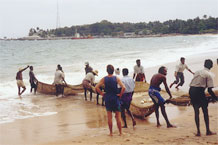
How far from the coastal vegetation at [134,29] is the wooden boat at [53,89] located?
444 ft

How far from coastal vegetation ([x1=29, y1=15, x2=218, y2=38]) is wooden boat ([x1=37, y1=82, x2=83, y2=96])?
444 ft

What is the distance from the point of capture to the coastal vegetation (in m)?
144

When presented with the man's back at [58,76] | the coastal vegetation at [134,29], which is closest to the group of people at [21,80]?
the man's back at [58,76]

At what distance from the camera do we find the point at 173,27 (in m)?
157

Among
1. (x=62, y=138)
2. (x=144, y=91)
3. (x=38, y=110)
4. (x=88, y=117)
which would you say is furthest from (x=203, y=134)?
(x=38, y=110)

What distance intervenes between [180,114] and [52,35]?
16793 cm

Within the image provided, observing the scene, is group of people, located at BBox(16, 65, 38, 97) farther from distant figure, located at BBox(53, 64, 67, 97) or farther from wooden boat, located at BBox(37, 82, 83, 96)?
distant figure, located at BBox(53, 64, 67, 97)

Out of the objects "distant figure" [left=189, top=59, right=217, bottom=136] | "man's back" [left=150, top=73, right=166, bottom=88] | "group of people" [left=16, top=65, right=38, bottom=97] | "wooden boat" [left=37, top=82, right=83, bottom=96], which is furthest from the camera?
"group of people" [left=16, top=65, right=38, bottom=97]

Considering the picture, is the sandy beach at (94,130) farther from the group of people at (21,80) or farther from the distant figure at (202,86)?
the group of people at (21,80)

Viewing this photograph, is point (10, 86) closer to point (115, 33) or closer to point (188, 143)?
point (188, 143)

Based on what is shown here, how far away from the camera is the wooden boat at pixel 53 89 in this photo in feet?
38.8

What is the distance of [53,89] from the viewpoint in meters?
12.6

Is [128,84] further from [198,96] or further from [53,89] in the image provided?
[53,89]

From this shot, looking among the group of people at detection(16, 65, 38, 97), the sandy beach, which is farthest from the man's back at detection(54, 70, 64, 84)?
the sandy beach
